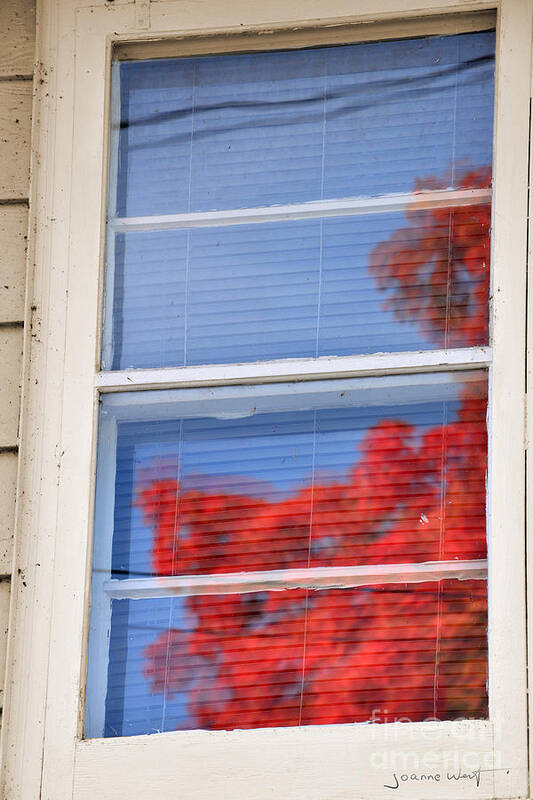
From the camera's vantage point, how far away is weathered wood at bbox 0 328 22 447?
2.35 metres

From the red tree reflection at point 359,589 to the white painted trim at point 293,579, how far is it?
0.01 meters

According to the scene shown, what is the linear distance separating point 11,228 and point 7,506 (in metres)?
0.55

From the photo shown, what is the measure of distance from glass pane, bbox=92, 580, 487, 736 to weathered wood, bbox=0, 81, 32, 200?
33.0 inches

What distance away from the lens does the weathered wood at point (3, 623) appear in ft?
7.16

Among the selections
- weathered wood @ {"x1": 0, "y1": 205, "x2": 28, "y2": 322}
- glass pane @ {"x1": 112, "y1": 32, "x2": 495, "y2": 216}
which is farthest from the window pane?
glass pane @ {"x1": 112, "y1": 32, "x2": 495, "y2": 216}

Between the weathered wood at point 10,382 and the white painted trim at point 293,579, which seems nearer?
the white painted trim at point 293,579

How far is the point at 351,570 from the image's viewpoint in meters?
2.22

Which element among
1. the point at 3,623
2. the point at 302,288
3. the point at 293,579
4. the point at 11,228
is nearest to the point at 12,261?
the point at 11,228

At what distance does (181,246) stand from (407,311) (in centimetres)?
45

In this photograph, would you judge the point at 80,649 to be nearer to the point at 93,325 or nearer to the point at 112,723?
the point at 112,723

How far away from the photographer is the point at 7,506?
90.5 inches
